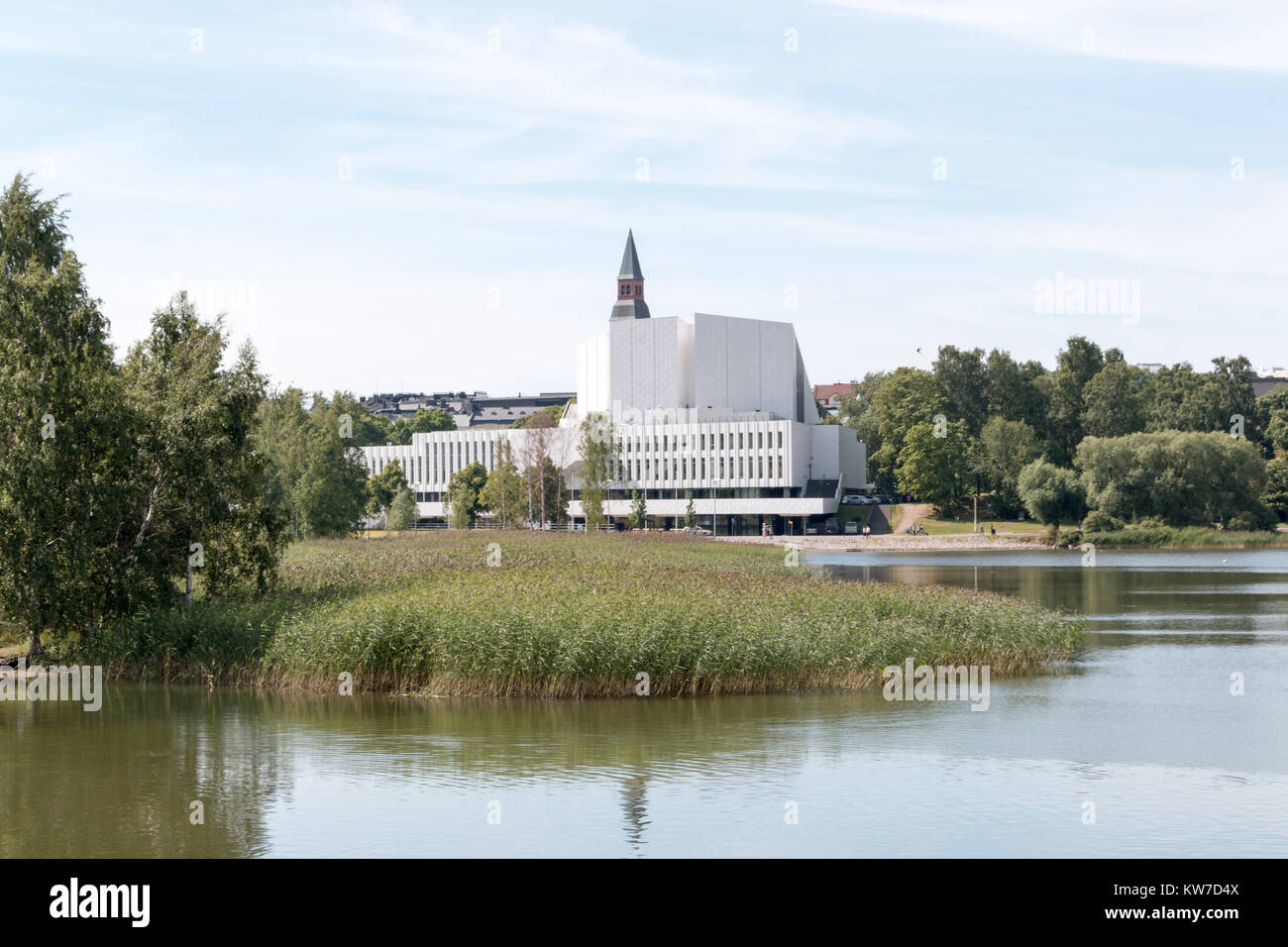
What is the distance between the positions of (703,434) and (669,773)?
11687 centimetres

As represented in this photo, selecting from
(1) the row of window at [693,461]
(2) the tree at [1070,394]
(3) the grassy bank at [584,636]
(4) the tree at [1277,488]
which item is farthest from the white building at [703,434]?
(3) the grassy bank at [584,636]

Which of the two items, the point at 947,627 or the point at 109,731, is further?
the point at 947,627

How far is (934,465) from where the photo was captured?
421ft

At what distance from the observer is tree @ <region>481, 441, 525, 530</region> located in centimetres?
10906

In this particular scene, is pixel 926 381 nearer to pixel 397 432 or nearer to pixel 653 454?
pixel 653 454

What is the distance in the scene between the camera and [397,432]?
189 metres

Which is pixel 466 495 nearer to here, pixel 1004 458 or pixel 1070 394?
pixel 1004 458

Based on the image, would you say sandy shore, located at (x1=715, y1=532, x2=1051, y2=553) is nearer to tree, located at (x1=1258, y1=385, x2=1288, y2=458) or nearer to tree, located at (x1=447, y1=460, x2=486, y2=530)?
tree, located at (x1=447, y1=460, x2=486, y2=530)

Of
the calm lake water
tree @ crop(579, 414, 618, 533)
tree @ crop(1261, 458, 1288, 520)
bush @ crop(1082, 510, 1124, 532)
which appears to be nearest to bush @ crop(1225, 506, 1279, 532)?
tree @ crop(1261, 458, 1288, 520)

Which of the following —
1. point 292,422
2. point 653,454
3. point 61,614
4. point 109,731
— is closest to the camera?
point 109,731

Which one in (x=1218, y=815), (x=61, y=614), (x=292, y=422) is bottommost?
(x=1218, y=815)

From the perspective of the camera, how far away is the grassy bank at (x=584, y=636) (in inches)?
1060
